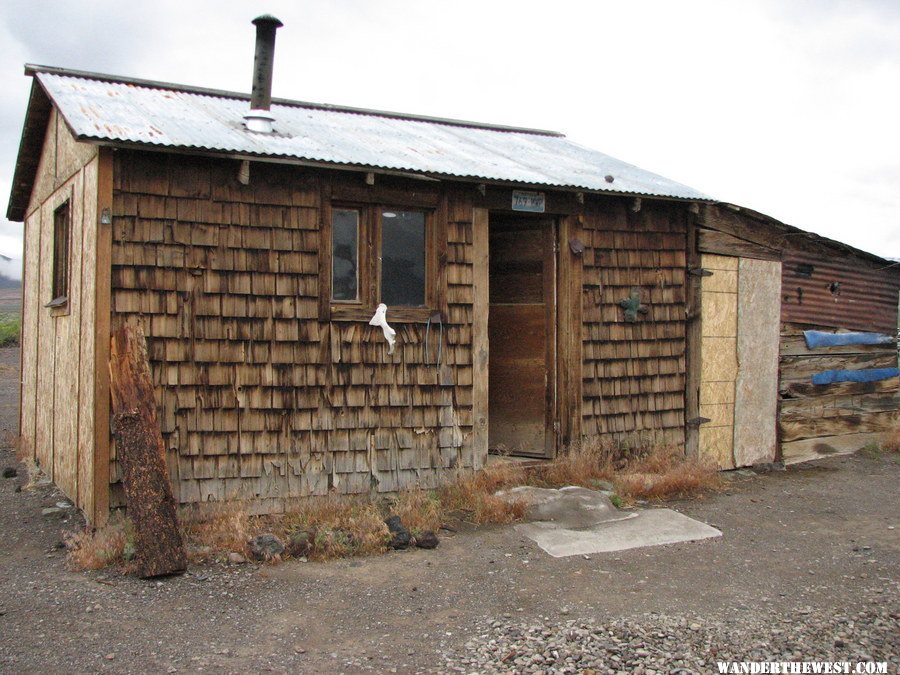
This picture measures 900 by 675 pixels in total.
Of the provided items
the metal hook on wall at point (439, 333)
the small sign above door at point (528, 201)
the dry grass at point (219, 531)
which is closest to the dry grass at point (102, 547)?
the dry grass at point (219, 531)

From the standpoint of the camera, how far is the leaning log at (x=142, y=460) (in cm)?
558

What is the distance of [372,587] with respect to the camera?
5504 millimetres

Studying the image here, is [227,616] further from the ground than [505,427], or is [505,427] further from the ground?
[505,427]

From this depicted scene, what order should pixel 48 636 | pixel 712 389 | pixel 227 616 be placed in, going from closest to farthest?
pixel 48 636
pixel 227 616
pixel 712 389

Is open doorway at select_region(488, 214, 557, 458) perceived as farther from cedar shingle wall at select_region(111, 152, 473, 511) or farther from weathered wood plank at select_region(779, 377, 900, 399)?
weathered wood plank at select_region(779, 377, 900, 399)

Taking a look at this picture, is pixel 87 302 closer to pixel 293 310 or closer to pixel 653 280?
pixel 293 310

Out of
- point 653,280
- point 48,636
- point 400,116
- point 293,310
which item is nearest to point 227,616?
point 48,636

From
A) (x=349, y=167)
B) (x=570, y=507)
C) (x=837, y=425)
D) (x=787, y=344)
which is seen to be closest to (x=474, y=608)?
(x=570, y=507)

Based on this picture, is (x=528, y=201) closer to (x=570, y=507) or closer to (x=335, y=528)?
(x=570, y=507)

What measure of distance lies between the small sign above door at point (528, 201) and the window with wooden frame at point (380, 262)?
922 millimetres

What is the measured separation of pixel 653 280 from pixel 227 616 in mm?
5893

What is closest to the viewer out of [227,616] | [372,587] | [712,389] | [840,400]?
[227,616]

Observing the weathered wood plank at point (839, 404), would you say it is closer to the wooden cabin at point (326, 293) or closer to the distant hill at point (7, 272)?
the wooden cabin at point (326, 293)

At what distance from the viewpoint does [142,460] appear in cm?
599
